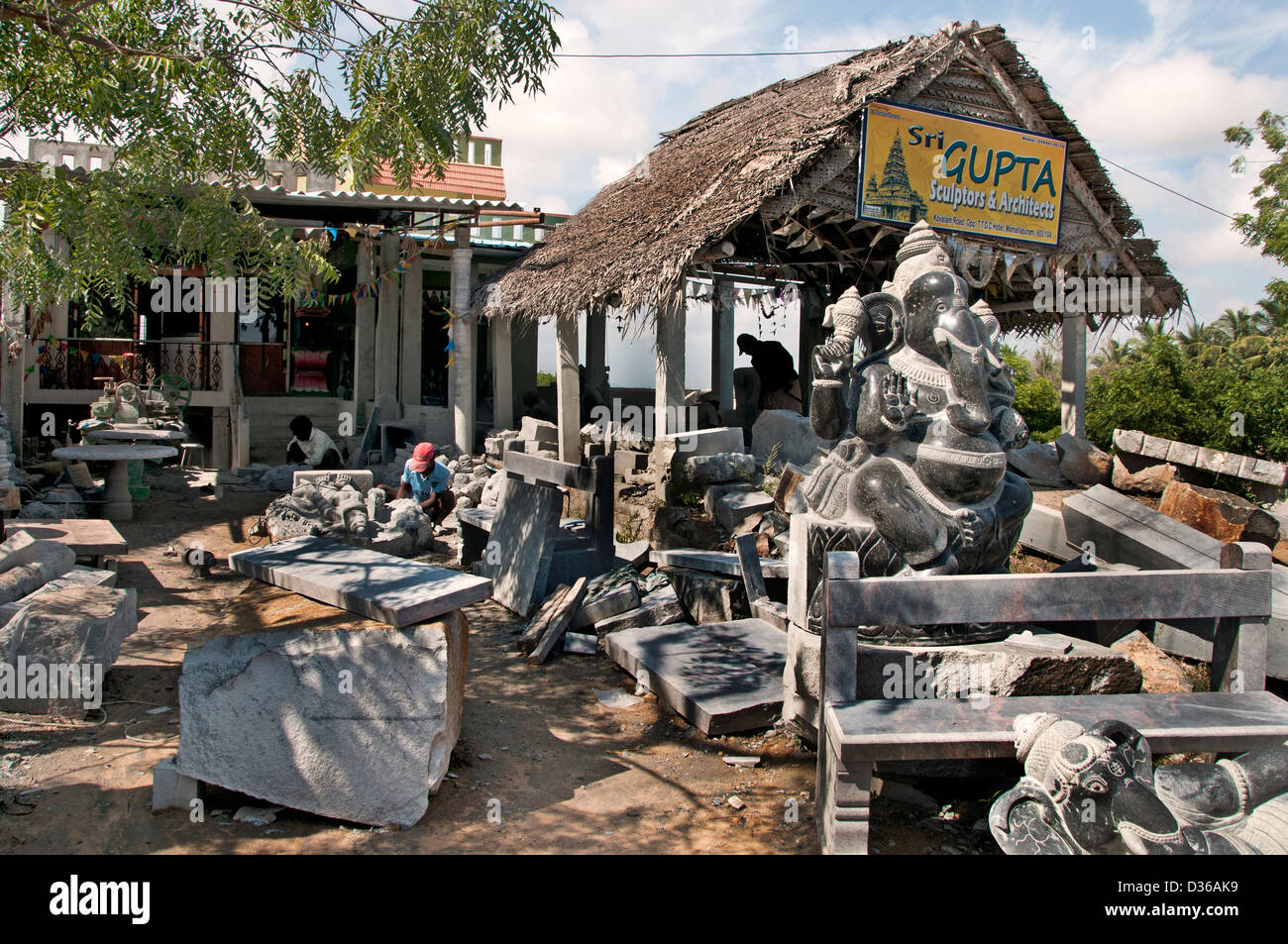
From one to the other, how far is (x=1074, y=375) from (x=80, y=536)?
35.4 feet

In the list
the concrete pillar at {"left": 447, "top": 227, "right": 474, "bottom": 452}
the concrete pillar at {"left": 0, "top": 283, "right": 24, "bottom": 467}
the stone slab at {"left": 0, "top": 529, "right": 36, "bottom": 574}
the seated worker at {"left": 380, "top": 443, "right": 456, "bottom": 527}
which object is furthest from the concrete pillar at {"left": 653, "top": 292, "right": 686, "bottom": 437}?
the concrete pillar at {"left": 0, "top": 283, "right": 24, "bottom": 467}

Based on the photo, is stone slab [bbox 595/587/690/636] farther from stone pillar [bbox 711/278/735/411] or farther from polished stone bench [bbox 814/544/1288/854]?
stone pillar [bbox 711/278/735/411]

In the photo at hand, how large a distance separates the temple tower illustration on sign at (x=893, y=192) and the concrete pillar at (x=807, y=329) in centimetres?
555

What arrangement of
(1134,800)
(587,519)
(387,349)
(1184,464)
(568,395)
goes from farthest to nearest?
(387,349)
(568,395)
(1184,464)
(587,519)
(1134,800)

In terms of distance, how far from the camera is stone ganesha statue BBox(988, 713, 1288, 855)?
9.32ft

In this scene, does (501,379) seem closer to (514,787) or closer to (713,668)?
(713,668)

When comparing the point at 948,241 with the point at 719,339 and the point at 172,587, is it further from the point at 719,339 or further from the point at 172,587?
the point at 172,587

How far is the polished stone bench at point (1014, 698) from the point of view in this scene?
3.26 metres

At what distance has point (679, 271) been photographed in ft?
27.2

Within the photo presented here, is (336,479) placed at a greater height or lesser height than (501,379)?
lesser

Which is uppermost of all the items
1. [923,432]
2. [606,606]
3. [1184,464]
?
[923,432]

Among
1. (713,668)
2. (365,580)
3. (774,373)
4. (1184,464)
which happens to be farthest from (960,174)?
(365,580)

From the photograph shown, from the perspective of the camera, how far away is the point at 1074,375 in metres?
11.3

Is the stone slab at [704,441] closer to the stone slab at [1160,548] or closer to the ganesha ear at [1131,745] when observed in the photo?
the stone slab at [1160,548]
